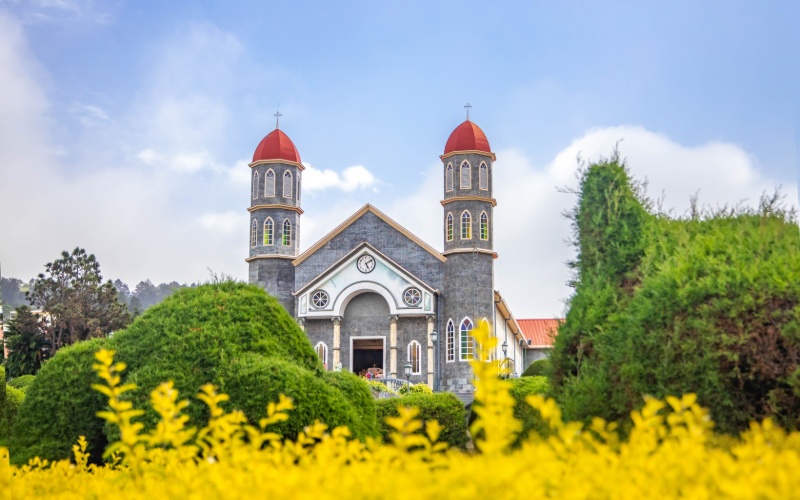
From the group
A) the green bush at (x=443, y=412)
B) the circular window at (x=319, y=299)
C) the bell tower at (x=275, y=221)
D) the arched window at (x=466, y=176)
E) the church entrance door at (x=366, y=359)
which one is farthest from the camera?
the bell tower at (x=275, y=221)

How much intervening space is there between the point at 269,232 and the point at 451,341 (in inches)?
446

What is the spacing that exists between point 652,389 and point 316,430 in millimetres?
2684

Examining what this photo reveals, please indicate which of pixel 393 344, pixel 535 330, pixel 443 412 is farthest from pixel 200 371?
pixel 535 330

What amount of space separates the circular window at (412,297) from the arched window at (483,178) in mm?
6398

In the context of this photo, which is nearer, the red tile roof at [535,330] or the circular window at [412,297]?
the circular window at [412,297]

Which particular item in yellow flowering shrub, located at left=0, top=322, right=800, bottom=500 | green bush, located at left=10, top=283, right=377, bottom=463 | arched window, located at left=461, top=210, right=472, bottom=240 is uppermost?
arched window, located at left=461, top=210, right=472, bottom=240

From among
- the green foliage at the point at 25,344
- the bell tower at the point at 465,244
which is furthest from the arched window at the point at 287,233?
the green foliage at the point at 25,344

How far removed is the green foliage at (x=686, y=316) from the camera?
5.42m

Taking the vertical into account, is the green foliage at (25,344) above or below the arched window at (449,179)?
below

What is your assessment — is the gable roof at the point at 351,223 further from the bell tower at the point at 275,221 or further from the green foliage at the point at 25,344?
the green foliage at the point at 25,344

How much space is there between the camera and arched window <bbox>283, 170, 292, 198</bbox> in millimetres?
42156

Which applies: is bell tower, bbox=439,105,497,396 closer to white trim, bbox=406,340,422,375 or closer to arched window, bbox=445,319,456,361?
arched window, bbox=445,319,456,361

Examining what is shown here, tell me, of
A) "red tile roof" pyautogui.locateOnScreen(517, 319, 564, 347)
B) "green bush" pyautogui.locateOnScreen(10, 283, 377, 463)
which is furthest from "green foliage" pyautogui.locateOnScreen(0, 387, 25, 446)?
"red tile roof" pyautogui.locateOnScreen(517, 319, 564, 347)

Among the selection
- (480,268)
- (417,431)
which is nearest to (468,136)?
(480,268)
